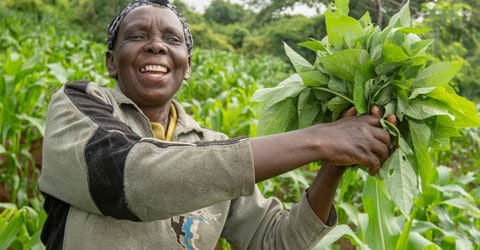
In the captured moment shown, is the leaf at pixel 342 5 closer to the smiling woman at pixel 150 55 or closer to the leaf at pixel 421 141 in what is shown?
the leaf at pixel 421 141

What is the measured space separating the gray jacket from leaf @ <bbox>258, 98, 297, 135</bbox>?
0.25m

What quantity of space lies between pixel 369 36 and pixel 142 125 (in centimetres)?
75

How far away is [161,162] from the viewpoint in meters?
1.16

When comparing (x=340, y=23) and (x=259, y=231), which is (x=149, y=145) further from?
(x=259, y=231)

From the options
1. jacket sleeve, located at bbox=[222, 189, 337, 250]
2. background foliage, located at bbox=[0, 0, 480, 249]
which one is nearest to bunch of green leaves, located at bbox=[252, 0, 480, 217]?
background foliage, located at bbox=[0, 0, 480, 249]

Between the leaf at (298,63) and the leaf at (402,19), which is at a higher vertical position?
the leaf at (402,19)

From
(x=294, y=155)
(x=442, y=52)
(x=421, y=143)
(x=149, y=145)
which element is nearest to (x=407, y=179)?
(x=421, y=143)

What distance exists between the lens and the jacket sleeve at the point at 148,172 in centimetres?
116

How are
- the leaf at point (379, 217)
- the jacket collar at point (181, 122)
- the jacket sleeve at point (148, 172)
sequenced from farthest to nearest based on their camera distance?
the leaf at point (379, 217)
the jacket collar at point (181, 122)
the jacket sleeve at point (148, 172)

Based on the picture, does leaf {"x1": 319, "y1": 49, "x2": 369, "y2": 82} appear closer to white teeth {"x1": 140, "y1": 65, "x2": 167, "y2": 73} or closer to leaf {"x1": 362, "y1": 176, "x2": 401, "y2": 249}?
white teeth {"x1": 140, "y1": 65, "x2": 167, "y2": 73}

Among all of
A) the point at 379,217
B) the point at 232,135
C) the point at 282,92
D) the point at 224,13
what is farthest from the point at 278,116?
the point at 224,13

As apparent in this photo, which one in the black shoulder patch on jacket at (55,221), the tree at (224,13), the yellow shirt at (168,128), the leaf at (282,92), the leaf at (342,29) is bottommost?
the tree at (224,13)

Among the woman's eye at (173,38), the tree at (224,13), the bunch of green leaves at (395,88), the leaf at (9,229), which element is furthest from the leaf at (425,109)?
the tree at (224,13)

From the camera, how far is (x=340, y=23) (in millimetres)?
1349
